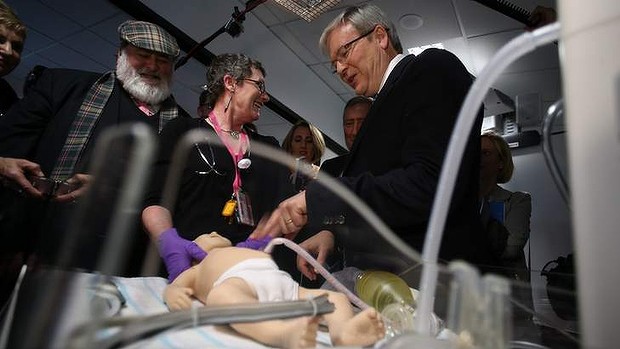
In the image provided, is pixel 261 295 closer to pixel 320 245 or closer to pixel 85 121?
pixel 320 245

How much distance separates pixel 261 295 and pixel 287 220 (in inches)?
8.6

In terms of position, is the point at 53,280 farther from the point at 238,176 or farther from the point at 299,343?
the point at 238,176

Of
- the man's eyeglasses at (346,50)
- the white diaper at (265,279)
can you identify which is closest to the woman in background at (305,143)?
the man's eyeglasses at (346,50)

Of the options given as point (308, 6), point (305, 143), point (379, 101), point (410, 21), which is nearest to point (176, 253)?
point (379, 101)

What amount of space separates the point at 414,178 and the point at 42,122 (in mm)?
1301

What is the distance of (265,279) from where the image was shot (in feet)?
2.10

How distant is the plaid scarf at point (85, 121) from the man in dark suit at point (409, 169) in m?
0.70

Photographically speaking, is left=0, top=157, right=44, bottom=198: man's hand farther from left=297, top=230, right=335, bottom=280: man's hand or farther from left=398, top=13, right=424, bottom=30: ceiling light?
left=398, top=13, right=424, bottom=30: ceiling light

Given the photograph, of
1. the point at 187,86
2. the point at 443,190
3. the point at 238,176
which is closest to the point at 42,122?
the point at 238,176

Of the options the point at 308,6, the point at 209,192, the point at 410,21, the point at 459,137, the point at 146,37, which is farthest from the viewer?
the point at 410,21

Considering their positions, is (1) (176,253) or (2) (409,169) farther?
(1) (176,253)

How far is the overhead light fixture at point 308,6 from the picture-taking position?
250 centimetres

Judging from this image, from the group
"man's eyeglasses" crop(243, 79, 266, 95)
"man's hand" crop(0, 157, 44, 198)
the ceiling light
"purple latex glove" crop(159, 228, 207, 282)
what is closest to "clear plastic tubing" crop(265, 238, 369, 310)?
"purple latex glove" crop(159, 228, 207, 282)

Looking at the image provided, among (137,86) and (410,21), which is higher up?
(410,21)
